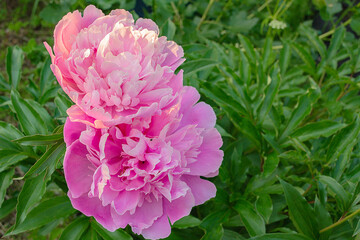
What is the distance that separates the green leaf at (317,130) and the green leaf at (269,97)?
0.32ft

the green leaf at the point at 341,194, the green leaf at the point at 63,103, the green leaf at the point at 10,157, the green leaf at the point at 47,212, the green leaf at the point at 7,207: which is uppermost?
the green leaf at the point at 63,103

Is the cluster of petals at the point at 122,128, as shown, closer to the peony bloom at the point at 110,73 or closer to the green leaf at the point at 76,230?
the peony bloom at the point at 110,73

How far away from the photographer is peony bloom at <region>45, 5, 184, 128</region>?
0.46 meters

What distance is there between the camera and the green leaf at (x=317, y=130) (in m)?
0.89

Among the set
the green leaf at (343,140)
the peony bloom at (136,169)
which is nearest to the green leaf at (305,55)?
the green leaf at (343,140)

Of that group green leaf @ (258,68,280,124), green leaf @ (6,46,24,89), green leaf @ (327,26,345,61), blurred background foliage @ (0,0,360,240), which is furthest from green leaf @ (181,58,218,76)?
green leaf @ (327,26,345,61)

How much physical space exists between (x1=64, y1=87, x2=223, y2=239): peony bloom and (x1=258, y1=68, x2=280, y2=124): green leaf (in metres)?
0.45

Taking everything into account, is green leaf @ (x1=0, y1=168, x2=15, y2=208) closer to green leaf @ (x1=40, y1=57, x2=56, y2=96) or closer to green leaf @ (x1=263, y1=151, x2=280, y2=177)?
green leaf @ (x1=40, y1=57, x2=56, y2=96)

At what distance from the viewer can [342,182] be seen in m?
0.84

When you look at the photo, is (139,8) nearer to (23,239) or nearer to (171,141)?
(23,239)

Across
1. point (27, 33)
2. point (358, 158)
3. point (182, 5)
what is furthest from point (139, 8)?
point (358, 158)

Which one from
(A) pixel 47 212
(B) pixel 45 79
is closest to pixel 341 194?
(A) pixel 47 212

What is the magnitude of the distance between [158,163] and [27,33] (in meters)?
2.33

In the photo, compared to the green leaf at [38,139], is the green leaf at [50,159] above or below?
below
